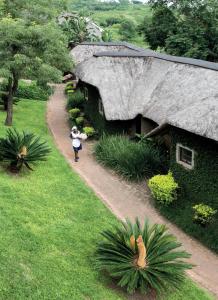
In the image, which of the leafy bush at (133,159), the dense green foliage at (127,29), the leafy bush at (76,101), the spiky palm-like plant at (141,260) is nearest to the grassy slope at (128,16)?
the dense green foliage at (127,29)

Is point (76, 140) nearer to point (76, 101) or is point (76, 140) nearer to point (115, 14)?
point (76, 101)

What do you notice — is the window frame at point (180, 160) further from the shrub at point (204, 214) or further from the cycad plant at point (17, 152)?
the cycad plant at point (17, 152)

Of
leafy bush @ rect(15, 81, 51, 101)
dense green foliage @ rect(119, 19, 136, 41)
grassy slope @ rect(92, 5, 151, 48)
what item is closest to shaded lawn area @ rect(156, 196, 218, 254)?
leafy bush @ rect(15, 81, 51, 101)

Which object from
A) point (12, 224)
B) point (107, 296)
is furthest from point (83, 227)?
point (107, 296)

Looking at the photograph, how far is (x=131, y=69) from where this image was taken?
24.0 meters

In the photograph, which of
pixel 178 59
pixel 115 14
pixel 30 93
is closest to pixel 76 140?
pixel 178 59

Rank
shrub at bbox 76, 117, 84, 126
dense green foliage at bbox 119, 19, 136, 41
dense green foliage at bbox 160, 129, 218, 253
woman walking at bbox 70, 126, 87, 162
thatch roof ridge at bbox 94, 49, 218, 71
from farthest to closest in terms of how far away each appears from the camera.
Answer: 1. dense green foliage at bbox 119, 19, 136, 41
2. shrub at bbox 76, 117, 84, 126
3. woman walking at bbox 70, 126, 87, 162
4. thatch roof ridge at bbox 94, 49, 218, 71
5. dense green foliage at bbox 160, 129, 218, 253

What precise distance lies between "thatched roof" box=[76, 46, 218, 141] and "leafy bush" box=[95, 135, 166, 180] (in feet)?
4.63

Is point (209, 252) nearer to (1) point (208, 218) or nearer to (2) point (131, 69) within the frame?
(1) point (208, 218)

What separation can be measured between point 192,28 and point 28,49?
726 inches

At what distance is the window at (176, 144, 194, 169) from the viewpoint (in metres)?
16.5

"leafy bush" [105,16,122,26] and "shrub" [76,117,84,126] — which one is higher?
"shrub" [76,117,84,126]

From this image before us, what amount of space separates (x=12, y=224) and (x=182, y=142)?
727 centimetres

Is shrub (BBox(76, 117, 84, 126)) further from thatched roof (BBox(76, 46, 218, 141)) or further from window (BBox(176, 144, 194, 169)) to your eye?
window (BBox(176, 144, 194, 169))
